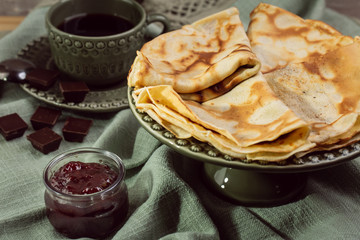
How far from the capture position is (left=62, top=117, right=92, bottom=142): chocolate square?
4.19 ft

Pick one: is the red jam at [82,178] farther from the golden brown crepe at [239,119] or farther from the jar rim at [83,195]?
the golden brown crepe at [239,119]

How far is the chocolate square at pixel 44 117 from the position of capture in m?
1.31

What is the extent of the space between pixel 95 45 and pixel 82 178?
465mm

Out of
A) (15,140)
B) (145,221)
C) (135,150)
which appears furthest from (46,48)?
(145,221)

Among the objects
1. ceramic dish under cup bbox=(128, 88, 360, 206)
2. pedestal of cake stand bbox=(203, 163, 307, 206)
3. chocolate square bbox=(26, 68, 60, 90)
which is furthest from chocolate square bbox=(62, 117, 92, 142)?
pedestal of cake stand bbox=(203, 163, 307, 206)

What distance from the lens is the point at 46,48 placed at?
160 cm

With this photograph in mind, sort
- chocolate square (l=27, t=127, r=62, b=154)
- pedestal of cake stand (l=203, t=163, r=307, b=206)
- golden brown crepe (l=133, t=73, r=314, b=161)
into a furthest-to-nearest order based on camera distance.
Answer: chocolate square (l=27, t=127, r=62, b=154) → pedestal of cake stand (l=203, t=163, r=307, b=206) → golden brown crepe (l=133, t=73, r=314, b=161)

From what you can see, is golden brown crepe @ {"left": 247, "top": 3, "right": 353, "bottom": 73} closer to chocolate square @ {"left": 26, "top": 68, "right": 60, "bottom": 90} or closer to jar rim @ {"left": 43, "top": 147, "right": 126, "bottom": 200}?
jar rim @ {"left": 43, "top": 147, "right": 126, "bottom": 200}

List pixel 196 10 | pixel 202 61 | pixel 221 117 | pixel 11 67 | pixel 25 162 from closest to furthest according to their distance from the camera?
pixel 221 117 → pixel 202 61 → pixel 25 162 → pixel 11 67 → pixel 196 10

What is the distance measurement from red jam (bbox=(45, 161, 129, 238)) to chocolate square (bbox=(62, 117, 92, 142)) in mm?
227

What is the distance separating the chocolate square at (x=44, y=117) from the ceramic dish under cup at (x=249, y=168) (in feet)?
1.14

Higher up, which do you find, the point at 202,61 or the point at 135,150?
the point at 202,61

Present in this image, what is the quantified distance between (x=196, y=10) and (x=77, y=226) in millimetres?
1071

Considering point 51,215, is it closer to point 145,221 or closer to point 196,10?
point 145,221
